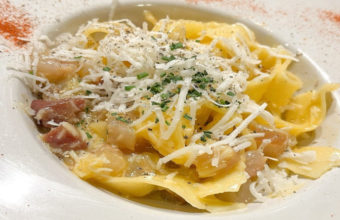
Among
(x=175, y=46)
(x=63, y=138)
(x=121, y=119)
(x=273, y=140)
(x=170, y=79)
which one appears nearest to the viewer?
(x=63, y=138)

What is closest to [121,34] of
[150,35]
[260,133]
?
[150,35]

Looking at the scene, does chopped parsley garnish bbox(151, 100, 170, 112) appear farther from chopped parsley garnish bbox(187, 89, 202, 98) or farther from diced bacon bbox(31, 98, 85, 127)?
diced bacon bbox(31, 98, 85, 127)

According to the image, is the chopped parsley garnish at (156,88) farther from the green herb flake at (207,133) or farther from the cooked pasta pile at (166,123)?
the green herb flake at (207,133)

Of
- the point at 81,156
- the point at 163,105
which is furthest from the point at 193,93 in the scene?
the point at 81,156

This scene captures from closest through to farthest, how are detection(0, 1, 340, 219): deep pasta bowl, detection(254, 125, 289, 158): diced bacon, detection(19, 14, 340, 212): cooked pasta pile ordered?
detection(0, 1, 340, 219): deep pasta bowl, detection(19, 14, 340, 212): cooked pasta pile, detection(254, 125, 289, 158): diced bacon

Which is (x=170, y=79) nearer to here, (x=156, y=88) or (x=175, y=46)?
(x=156, y=88)

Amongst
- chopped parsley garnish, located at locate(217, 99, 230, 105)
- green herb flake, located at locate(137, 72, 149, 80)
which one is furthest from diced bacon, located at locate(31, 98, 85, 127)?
chopped parsley garnish, located at locate(217, 99, 230, 105)
